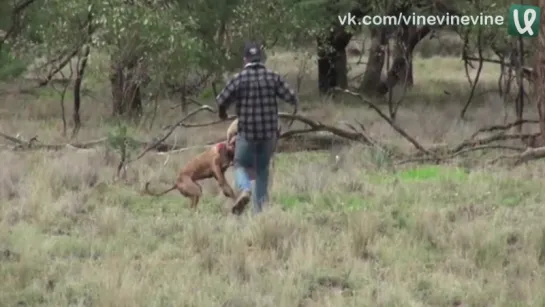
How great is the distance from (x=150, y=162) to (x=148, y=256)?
5.70 metres

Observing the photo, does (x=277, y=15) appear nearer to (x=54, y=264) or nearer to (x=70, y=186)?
(x=70, y=186)

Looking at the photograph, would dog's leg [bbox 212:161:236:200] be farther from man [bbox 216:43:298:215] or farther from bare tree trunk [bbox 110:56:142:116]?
bare tree trunk [bbox 110:56:142:116]

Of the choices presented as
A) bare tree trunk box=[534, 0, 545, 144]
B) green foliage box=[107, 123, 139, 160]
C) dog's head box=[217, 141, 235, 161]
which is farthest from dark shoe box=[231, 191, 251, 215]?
bare tree trunk box=[534, 0, 545, 144]

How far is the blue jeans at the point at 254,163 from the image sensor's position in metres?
8.84

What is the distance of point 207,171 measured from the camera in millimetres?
9602

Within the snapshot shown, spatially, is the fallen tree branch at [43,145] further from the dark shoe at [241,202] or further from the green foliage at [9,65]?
the green foliage at [9,65]

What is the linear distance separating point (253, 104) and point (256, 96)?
77 millimetres

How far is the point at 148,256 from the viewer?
287 inches

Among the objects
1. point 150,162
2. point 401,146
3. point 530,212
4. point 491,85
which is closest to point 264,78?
point 530,212

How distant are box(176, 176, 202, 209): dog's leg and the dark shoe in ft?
2.68

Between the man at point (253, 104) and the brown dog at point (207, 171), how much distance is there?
0.52 meters
